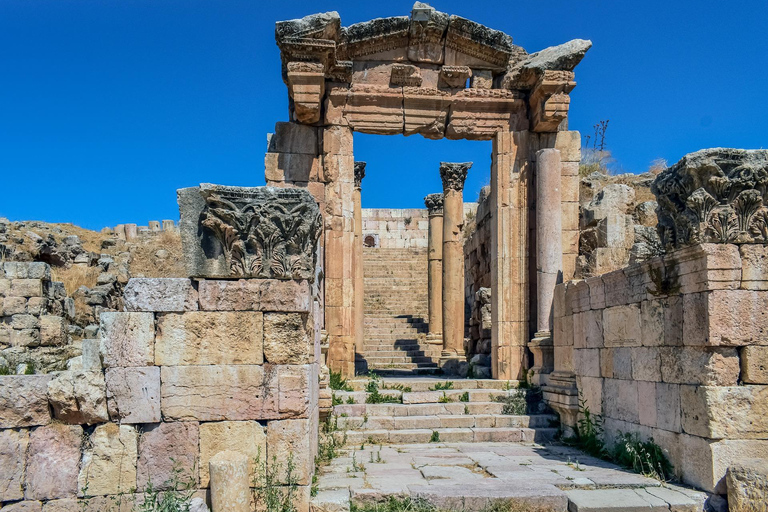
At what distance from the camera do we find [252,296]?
16.8ft

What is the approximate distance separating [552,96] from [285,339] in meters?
6.76

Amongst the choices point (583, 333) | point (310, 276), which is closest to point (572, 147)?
point (583, 333)

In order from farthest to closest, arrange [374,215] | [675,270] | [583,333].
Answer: [374,215] → [583,333] → [675,270]

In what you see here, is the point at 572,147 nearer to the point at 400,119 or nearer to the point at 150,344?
the point at 400,119

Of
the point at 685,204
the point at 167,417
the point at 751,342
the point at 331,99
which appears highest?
the point at 331,99

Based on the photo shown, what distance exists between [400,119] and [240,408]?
260 inches

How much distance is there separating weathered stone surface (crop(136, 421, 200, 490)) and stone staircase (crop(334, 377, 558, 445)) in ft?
11.3

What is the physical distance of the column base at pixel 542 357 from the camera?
9.52 meters

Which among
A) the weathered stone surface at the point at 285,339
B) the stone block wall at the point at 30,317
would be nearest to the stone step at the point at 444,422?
the weathered stone surface at the point at 285,339

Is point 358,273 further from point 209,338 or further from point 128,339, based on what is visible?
point 128,339

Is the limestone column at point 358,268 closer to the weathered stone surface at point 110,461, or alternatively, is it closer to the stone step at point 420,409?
the stone step at point 420,409

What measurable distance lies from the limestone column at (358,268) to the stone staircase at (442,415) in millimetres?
2158

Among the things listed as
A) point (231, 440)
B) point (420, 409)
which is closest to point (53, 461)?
point (231, 440)

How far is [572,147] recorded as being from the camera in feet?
34.5
